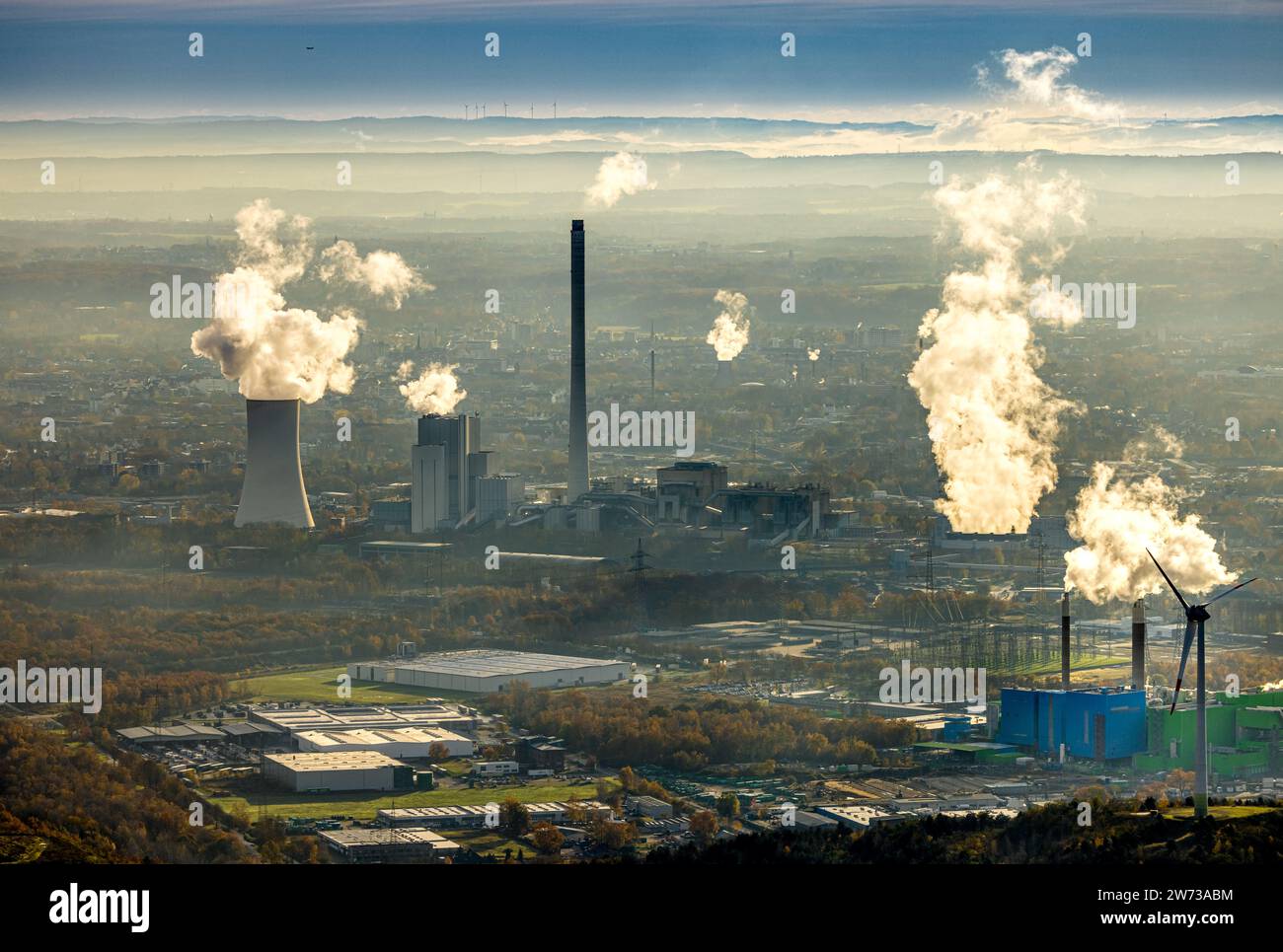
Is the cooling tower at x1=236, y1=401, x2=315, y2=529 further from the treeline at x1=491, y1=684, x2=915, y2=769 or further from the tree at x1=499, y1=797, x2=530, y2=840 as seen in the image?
the tree at x1=499, y1=797, x2=530, y2=840

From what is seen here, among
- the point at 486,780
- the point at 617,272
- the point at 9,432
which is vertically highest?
the point at 617,272

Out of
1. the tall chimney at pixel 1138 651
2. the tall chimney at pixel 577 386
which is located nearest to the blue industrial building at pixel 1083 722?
the tall chimney at pixel 1138 651

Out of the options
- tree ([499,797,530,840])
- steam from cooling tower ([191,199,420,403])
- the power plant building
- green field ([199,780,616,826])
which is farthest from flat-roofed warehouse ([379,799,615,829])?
the power plant building

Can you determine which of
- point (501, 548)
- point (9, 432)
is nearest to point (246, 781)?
point (501, 548)

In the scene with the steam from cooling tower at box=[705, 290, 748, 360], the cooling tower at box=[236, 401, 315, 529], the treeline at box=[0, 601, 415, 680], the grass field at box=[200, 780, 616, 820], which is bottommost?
the grass field at box=[200, 780, 616, 820]

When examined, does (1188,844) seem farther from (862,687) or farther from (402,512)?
(402,512)

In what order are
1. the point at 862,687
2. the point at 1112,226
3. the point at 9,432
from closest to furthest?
the point at 862,687, the point at 9,432, the point at 1112,226

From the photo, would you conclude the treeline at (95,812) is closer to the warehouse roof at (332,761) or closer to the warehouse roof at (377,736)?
the warehouse roof at (332,761)
